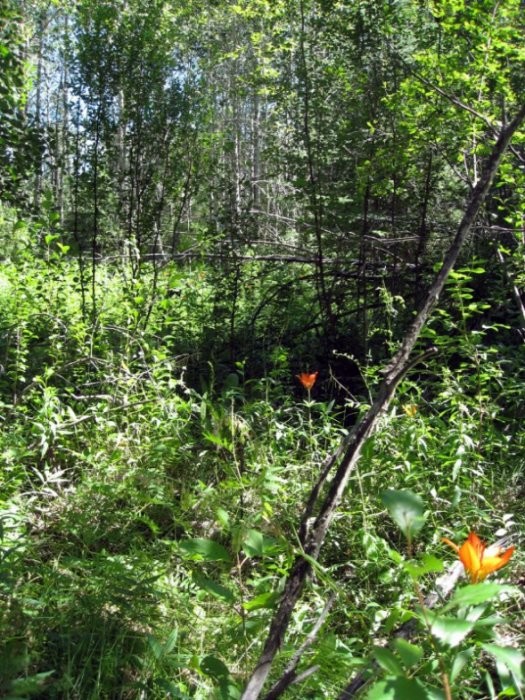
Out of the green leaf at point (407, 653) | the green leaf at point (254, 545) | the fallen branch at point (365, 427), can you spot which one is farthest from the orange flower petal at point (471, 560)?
the green leaf at point (254, 545)

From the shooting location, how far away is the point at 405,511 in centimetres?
97

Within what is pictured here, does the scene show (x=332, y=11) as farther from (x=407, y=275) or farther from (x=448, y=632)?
(x=448, y=632)

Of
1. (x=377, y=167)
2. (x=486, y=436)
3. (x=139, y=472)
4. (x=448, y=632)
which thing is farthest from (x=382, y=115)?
(x=448, y=632)

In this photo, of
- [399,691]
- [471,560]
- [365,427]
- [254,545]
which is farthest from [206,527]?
[399,691]

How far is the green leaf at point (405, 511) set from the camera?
95 centimetres

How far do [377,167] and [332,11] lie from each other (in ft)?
4.53

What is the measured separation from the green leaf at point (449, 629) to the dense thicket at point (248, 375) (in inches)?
0.9

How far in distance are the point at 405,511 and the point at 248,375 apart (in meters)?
3.80

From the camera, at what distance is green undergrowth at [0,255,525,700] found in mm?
1705

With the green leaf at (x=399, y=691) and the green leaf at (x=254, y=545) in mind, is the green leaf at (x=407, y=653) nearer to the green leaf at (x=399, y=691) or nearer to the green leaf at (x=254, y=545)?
the green leaf at (x=399, y=691)

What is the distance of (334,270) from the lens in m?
5.19

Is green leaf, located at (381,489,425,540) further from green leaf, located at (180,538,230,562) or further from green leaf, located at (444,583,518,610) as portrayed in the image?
green leaf, located at (180,538,230,562)

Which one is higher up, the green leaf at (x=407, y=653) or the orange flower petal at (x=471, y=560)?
the orange flower petal at (x=471, y=560)

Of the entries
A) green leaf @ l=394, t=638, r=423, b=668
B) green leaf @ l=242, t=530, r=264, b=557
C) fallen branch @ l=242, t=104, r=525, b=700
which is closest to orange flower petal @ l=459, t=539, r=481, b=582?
green leaf @ l=394, t=638, r=423, b=668
